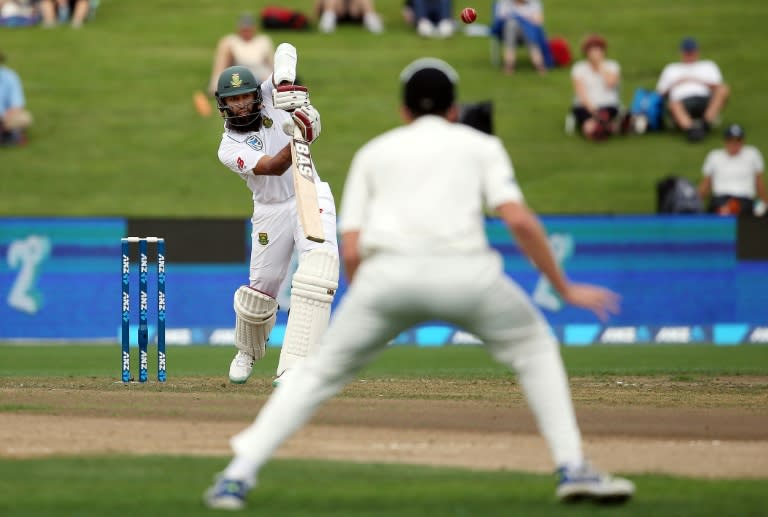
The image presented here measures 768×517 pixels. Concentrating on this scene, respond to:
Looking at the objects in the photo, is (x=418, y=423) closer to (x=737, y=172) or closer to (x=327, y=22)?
(x=737, y=172)

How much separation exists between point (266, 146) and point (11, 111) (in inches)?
450

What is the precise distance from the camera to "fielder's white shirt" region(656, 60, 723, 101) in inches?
842

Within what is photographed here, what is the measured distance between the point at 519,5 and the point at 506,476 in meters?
16.5

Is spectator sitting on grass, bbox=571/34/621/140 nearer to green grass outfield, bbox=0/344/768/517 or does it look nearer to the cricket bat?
the cricket bat

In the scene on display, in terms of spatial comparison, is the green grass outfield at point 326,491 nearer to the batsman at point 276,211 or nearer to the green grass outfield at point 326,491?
the green grass outfield at point 326,491

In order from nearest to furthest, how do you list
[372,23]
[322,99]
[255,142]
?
[255,142] < [322,99] < [372,23]

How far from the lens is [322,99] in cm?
2322

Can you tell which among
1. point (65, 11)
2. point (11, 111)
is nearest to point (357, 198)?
point (11, 111)

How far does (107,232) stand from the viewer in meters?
17.9

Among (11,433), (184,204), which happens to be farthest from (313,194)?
(184,204)

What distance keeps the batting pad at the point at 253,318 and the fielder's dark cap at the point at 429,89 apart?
5591 mm

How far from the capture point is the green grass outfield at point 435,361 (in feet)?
43.5

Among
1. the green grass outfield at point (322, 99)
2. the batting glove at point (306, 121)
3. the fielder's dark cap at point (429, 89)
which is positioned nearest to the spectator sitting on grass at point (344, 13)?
the green grass outfield at point (322, 99)

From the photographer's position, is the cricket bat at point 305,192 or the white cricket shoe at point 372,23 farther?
the white cricket shoe at point 372,23
